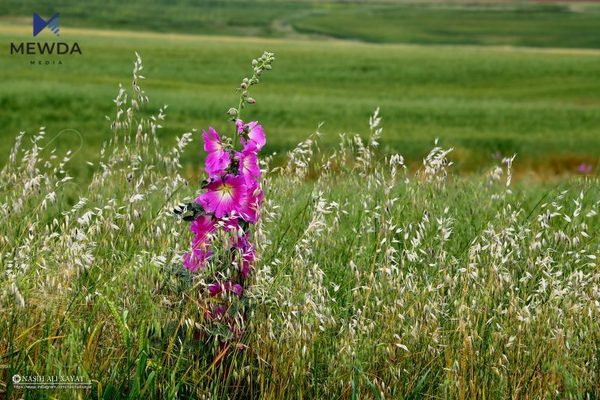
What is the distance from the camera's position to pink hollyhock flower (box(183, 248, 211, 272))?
3.39 meters

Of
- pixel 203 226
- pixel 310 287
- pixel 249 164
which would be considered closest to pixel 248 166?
pixel 249 164

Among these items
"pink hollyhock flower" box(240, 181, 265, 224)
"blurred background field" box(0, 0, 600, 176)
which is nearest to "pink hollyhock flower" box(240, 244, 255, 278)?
"pink hollyhock flower" box(240, 181, 265, 224)

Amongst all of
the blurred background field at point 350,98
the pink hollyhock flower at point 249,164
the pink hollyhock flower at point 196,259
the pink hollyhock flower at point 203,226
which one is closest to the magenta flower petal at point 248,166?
the pink hollyhock flower at point 249,164

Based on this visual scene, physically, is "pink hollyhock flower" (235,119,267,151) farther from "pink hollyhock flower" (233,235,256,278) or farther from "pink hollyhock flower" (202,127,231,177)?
"pink hollyhock flower" (233,235,256,278)

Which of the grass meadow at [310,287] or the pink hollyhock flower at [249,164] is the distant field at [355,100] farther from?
the pink hollyhock flower at [249,164]

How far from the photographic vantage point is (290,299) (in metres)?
3.27

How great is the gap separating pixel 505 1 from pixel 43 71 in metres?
84.3

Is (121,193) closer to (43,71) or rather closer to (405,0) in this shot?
(43,71)

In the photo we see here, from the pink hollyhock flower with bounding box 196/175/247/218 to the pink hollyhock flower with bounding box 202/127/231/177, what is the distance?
39mm

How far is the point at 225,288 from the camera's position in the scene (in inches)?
133

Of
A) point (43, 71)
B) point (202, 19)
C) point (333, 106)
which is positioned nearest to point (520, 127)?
point (333, 106)

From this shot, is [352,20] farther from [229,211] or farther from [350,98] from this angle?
[229,211]

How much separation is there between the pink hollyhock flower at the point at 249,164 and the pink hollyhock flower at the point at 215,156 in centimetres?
6

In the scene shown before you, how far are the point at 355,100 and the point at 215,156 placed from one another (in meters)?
15.4
